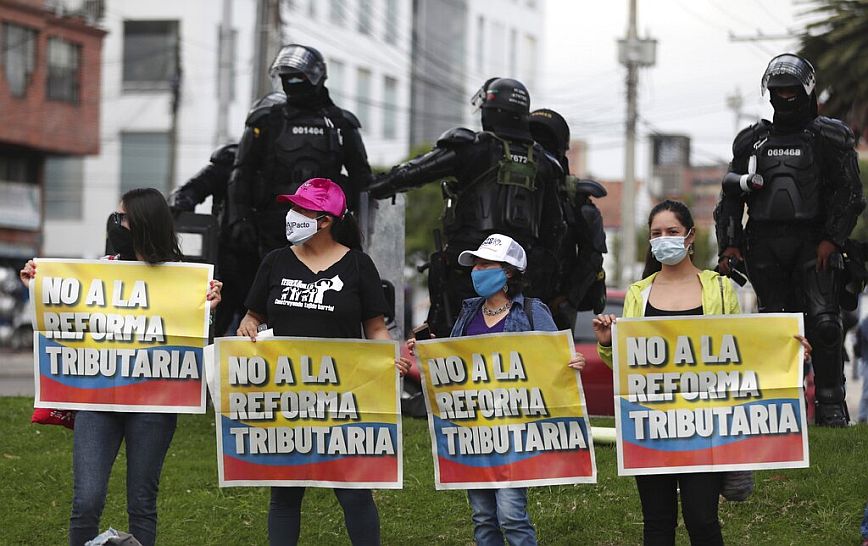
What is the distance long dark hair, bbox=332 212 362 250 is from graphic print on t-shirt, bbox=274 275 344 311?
0.25 metres

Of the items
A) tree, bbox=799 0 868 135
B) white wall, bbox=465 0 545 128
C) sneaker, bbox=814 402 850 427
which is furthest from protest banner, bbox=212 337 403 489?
white wall, bbox=465 0 545 128

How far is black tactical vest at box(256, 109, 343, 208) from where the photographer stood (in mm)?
9859

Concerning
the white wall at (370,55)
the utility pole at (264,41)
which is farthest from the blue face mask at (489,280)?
the white wall at (370,55)

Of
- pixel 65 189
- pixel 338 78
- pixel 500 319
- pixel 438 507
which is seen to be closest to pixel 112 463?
pixel 500 319

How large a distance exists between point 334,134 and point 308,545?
3191 millimetres

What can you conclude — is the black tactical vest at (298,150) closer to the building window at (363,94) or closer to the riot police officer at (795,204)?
the riot police officer at (795,204)

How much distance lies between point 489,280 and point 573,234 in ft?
12.8

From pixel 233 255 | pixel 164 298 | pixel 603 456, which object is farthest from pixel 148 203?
pixel 233 255

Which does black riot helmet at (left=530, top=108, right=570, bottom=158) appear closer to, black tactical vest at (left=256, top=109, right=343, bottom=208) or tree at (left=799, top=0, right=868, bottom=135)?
black tactical vest at (left=256, top=109, right=343, bottom=208)

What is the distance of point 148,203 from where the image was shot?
21.6ft

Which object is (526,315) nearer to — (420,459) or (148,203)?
(148,203)

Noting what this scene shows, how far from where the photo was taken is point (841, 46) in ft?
61.8

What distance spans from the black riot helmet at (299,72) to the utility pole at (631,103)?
88.9ft

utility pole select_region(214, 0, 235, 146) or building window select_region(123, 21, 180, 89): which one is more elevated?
building window select_region(123, 21, 180, 89)
